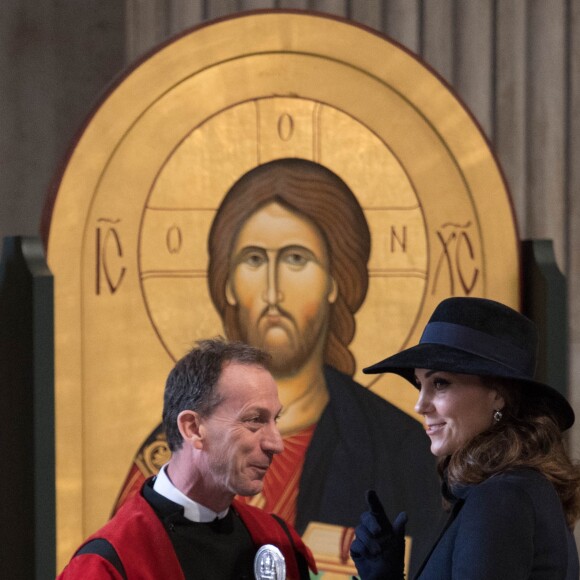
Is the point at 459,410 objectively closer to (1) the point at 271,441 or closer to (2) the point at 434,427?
(2) the point at 434,427

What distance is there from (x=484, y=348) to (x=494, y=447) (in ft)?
0.51

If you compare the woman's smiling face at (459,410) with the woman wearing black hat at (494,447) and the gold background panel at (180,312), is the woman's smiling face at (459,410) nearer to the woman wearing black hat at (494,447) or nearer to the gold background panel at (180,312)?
the woman wearing black hat at (494,447)

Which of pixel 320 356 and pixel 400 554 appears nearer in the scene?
pixel 400 554

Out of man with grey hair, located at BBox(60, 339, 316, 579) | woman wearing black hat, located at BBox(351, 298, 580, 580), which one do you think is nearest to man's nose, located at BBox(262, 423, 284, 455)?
man with grey hair, located at BBox(60, 339, 316, 579)

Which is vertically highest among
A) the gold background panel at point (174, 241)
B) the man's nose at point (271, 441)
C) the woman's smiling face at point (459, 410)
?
the gold background panel at point (174, 241)

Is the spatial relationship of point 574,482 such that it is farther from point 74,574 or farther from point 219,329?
point 219,329

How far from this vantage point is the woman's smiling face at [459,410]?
182 cm

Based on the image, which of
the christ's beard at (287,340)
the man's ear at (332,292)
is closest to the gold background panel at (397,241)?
the man's ear at (332,292)

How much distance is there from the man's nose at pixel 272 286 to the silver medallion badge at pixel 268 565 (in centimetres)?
105

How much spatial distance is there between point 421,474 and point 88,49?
1.61m

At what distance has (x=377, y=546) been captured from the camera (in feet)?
6.72

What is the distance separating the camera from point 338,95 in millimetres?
3059

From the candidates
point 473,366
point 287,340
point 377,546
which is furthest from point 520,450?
point 287,340

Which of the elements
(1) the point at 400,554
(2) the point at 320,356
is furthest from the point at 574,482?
(2) the point at 320,356
